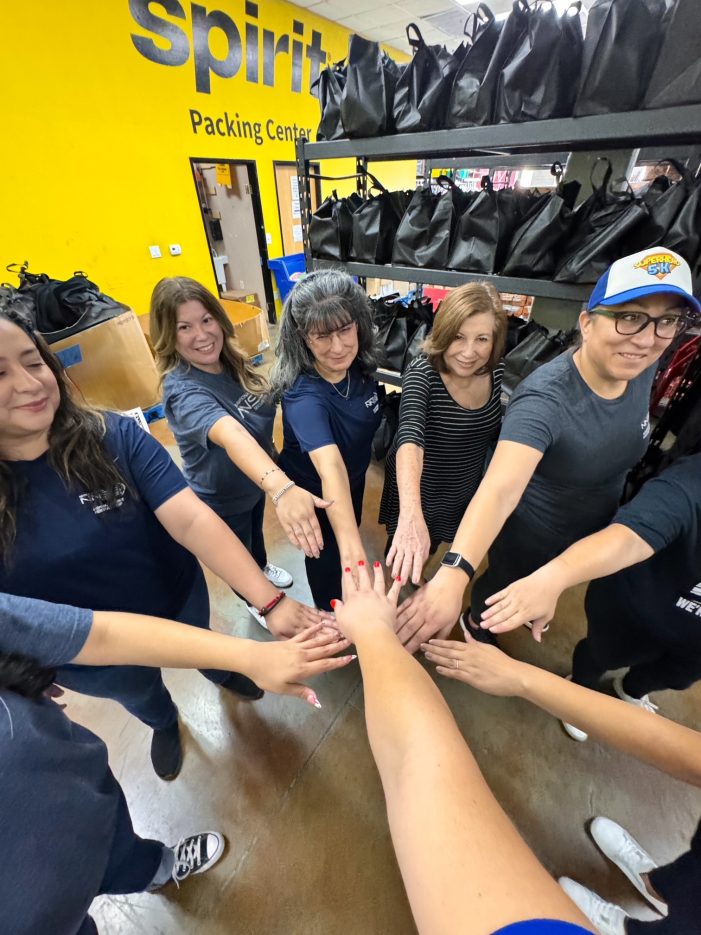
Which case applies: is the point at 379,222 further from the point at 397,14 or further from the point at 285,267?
the point at 397,14

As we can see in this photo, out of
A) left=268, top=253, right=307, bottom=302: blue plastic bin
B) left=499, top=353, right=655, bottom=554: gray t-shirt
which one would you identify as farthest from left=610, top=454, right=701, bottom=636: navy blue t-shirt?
left=268, top=253, right=307, bottom=302: blue plastic bin

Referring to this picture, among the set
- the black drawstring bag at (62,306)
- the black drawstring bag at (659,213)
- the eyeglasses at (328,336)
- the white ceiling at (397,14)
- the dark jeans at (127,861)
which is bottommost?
the dark jeans at (127,861)

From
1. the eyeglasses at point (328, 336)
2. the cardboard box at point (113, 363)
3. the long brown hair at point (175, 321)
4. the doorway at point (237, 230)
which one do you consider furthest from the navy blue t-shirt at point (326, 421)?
the doorway at point (237, 230)

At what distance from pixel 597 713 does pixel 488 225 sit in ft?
6.19

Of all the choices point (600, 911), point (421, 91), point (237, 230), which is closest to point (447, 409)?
point (421, 91)

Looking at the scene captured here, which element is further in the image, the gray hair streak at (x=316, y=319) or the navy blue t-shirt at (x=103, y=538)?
the gray hair streak at (x=316, y=319)

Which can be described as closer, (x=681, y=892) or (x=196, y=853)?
(x=681, y=892)

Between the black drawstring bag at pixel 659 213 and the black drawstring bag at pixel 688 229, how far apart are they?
0.7 inches

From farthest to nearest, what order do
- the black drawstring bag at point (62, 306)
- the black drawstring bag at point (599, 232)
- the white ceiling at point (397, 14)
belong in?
the white ceiling at point (397, 14)
the black drawstring bag at point (62, 306)
the black drawstring bag at point (599, 232)

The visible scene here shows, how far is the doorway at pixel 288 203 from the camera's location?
5.45 m

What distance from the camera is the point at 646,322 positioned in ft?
3.11

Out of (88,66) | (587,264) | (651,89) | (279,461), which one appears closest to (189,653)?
(279,461)

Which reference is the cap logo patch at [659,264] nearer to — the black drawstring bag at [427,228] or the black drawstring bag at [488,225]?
the black drawstring bag at [488,225]

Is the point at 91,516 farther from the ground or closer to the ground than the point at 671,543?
farther from the ground
